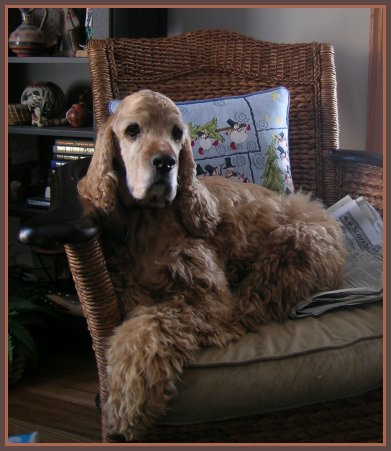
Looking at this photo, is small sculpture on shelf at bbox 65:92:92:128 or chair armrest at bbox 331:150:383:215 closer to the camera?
chair armrest at bbox 331:150:383:215

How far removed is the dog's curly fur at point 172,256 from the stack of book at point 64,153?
100cm

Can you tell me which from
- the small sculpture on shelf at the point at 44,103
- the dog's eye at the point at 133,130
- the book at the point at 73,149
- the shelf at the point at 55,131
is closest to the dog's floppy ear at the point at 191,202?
the dog's eye at the point at 133,130

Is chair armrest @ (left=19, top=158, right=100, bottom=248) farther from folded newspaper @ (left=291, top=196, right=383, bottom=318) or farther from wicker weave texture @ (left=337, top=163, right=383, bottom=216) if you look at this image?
wicker weave texture @ (left=337, top=163, right=383, bottom=216)

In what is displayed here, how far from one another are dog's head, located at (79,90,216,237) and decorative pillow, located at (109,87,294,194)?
46 centimetres

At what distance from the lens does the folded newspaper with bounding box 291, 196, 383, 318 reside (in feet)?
4.22

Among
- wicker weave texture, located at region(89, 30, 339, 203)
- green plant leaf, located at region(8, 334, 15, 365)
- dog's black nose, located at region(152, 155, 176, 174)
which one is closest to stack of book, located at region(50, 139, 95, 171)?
wicker weave texture, located at region(89, 30, 339, 203)

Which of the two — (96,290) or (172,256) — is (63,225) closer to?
(96,290)

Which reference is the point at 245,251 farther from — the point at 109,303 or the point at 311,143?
the point at 311,143

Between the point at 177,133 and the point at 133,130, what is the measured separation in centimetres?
10

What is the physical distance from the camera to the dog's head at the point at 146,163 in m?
1.14

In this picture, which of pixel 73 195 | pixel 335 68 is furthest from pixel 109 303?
pixel 335 68

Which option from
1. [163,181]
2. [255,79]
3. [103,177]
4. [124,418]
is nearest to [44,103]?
[255,79]

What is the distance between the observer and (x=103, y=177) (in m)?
1.21

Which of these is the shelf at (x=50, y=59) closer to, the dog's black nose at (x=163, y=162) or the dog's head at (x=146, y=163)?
the dog's head at (x=146, y=163)
